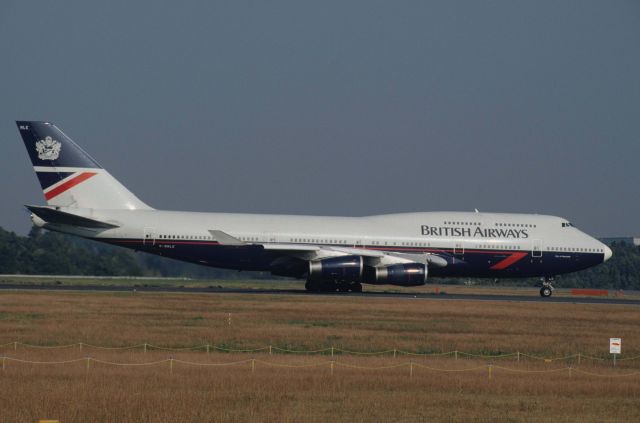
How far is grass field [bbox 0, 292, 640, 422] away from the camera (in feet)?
61.7

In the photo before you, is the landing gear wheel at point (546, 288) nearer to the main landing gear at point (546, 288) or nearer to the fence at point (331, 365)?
the main landing gear at point (546, 288)

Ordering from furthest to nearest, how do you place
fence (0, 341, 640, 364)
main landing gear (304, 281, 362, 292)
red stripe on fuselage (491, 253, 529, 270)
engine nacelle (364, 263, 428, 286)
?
1. red stripe on fuselage (491, 253, 529, 270)
2. main landing gear (304, 281, 362, 292)
3. engine nacelle (364, 263, 428, 286)
4. fence (0, 341, 640, 364)

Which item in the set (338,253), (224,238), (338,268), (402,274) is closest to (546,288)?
(402,274)

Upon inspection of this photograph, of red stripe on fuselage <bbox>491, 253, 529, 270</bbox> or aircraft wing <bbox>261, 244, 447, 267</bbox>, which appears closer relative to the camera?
aircraft wing <bbox>261, 244, 447, 267</bbox>

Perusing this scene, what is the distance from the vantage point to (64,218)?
173ft

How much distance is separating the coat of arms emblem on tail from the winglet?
10148 millimetres

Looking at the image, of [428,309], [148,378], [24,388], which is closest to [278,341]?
[148,378]

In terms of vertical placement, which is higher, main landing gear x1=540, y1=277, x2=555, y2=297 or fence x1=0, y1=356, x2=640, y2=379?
main landing gear x1=540, y1=277, x2=555, y2=297

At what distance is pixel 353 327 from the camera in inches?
1398

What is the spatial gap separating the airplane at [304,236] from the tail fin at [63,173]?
56 mm

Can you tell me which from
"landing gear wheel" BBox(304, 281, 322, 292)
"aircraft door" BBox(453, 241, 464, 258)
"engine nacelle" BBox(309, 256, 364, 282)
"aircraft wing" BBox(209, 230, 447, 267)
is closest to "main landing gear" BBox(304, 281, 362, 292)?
"landing gear wheel" BBox(304, 281, 322, 292)

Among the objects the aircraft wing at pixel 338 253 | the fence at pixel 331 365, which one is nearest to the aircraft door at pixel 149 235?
the aircraft wing at pixel 338 253

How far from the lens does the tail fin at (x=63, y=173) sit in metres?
55.1

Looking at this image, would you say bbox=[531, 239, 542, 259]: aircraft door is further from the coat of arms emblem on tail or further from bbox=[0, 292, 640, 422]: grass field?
the coat of arms emblem on tail
